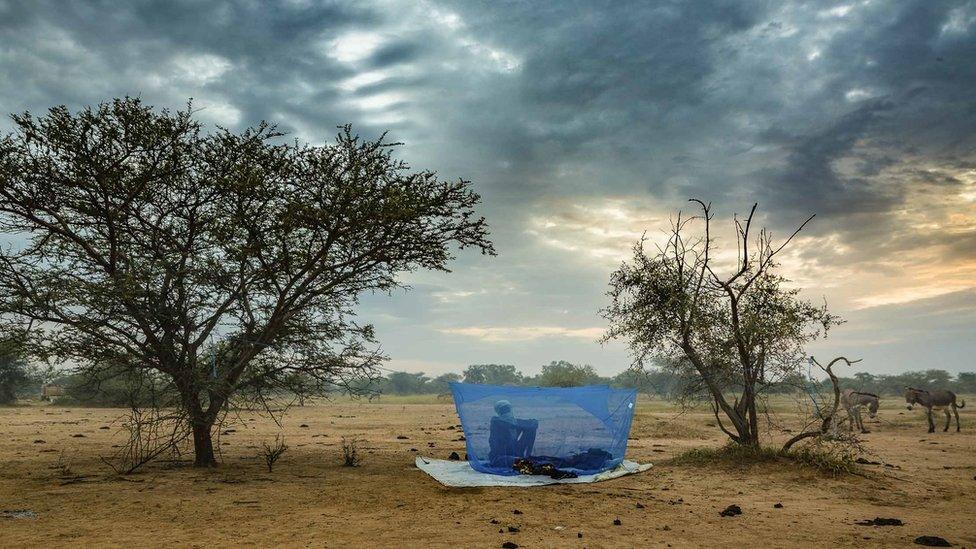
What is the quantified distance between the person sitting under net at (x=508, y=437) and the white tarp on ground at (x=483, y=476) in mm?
440

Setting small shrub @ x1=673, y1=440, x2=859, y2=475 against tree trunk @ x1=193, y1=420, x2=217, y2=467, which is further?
tree trunk @ x1=193, y1=420, x2=217, y2=467

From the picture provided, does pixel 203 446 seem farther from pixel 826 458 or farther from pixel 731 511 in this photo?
pixel 826 458

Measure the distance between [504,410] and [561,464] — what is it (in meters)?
1.59

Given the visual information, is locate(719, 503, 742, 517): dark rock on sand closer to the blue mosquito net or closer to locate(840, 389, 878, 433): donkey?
the blue mosquito net

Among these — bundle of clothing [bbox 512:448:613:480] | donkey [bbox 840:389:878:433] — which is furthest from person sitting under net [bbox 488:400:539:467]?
donkey [bbox 840:389:878:433]

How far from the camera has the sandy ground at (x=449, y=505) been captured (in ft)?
26.5

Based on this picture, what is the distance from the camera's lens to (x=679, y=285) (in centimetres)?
1580

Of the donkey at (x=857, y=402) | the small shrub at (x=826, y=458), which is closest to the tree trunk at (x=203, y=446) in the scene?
the small shrub at (x=826, y=458)

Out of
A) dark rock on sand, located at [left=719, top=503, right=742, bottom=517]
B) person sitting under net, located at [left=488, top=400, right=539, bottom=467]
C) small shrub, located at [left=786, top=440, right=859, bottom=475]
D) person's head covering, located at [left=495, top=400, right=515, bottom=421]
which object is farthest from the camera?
small shrub, located at [left=786, top=440, right=859, bottom=475]

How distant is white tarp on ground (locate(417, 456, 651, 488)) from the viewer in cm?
1166

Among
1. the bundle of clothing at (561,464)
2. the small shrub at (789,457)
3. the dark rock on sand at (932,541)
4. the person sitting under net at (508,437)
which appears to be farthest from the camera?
the small shrub at (789,457)

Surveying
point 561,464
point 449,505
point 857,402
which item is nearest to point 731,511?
point 561,464

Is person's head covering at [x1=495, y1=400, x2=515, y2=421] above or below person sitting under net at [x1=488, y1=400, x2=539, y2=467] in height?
above

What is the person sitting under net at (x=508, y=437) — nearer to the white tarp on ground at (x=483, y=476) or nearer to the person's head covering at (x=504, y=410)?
the person's head covering at (x=504, y=410)
